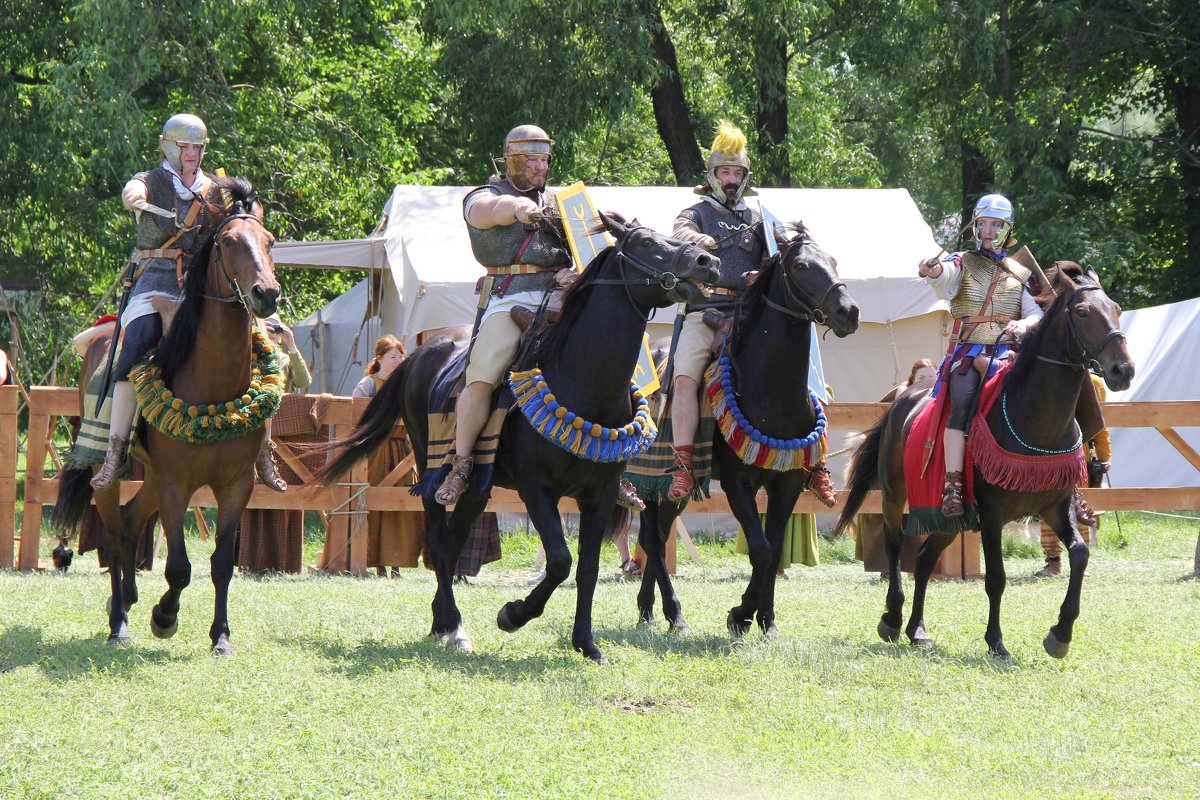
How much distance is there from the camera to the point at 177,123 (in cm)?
807

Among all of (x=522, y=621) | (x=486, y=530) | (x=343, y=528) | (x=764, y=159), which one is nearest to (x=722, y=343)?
(x=522, y=621)

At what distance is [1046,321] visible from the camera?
7977 mm

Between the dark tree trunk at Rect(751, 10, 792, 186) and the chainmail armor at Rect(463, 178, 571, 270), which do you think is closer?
the chainmail armor at Rect(463, 178, 571, 270)

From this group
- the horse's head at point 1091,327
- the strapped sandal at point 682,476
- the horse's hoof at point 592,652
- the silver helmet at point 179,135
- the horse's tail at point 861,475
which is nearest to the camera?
the horse's hoof at point 592,652

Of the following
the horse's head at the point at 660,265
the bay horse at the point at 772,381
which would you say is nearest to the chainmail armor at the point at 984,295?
the bay horse at the point at 772,381

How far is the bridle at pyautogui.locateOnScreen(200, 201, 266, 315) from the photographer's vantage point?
7340 mm

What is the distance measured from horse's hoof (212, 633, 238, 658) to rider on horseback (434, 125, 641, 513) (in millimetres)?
1319

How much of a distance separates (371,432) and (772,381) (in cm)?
263

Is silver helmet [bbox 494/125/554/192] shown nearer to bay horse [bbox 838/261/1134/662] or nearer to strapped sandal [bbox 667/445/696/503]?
strapped sandal [bbox 667/445/696/503]

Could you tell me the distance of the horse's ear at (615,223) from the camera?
738 centimetres

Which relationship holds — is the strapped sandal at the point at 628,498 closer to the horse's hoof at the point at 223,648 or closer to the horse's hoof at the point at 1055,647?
the horse's hoof at the point at 223,648

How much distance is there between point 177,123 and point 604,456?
316cm

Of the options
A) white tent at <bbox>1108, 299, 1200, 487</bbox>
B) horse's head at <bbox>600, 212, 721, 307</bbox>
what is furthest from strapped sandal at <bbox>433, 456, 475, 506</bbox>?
white tent at <bbox>1108, 299, 1200, 487</bbox>

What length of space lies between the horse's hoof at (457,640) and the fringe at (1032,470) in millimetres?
3067
